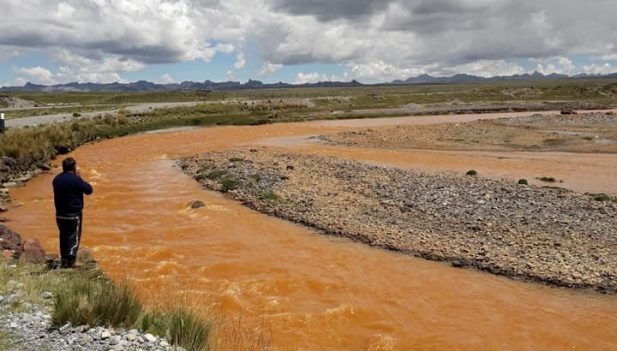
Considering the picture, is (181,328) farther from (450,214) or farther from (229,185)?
(229,185)

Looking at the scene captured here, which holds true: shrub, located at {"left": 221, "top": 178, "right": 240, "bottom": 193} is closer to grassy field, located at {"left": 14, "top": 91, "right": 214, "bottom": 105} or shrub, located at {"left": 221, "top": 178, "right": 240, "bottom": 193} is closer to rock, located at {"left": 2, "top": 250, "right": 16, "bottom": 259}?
rock, located at {"left": 2, "top": 250, "right": 16, "bottom": 259}

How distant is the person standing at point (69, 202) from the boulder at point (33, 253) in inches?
40.0

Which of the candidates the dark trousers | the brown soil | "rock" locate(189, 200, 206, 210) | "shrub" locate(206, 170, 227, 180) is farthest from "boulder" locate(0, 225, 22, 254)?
the brown soil

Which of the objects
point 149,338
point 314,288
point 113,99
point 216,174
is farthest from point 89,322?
point 113,99

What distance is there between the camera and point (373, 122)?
73750mm

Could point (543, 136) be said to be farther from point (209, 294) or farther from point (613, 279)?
point (209, 294)

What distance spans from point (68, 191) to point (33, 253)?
2.70 meters

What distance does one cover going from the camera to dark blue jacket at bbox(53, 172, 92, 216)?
12008mm

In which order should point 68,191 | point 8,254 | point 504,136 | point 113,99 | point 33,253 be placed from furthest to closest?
point 113,99 → point 504,136 → point 33,253 → point 8,254 → point 68,191

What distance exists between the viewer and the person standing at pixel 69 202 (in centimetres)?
1203

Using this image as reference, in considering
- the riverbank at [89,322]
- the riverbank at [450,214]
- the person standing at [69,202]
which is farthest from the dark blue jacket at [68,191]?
the riverbank at [450,214]

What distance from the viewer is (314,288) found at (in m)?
14.3

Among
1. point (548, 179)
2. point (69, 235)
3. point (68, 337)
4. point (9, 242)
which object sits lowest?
point (548, 179)

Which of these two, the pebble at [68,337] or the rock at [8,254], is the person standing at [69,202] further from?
the pebble at [68,337]
